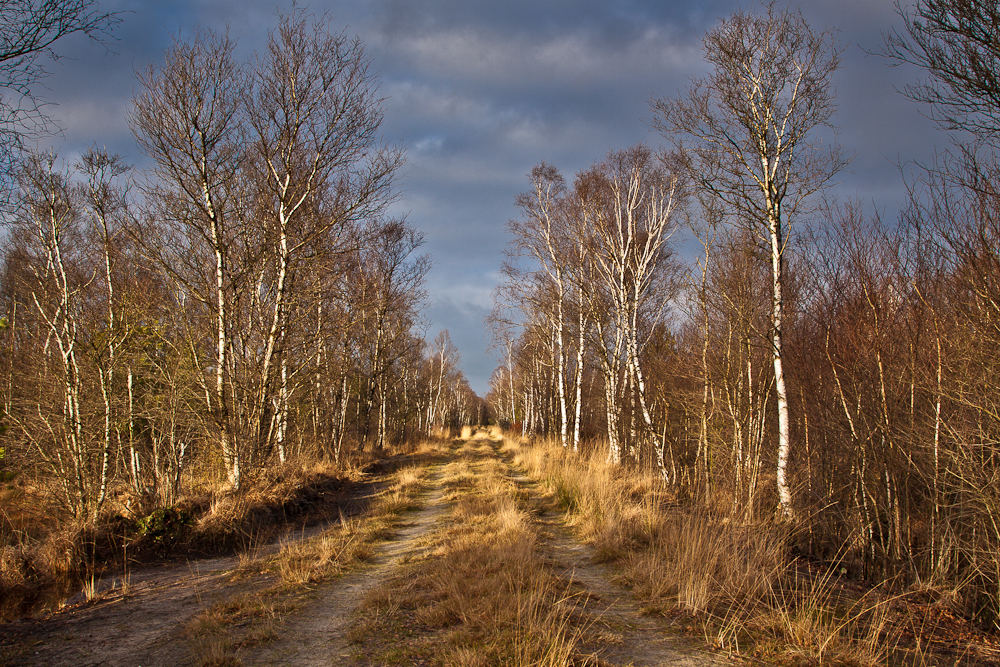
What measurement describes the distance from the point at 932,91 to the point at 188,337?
36.6 feet

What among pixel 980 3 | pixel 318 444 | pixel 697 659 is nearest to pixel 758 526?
pixel 697 659

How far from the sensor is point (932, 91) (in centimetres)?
563

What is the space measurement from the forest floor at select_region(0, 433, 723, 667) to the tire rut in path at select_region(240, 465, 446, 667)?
2cm

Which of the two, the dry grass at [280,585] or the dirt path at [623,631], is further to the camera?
the dry grass at [280,585]

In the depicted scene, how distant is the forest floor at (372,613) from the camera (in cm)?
368

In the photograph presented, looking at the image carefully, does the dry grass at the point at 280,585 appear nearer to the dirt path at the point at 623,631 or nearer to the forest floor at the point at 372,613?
the forest floor at the point at 372,613

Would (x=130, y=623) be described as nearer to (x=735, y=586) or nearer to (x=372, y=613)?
(x=372, y=613)

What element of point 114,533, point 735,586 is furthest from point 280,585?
point 735,586

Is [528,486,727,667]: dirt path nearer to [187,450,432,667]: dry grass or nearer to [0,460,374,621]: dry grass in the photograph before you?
[187,450,432,667]: dry grass

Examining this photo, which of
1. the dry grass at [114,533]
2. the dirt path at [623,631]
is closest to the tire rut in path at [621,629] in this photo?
the dirt path at [623,631]

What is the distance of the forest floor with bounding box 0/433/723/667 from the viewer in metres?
3.68

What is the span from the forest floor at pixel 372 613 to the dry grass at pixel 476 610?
16 mm

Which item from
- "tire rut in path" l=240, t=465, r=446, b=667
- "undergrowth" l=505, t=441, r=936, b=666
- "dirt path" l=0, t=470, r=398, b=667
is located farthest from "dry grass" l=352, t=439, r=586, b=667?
"dirt path" l=0, t=470, r=398, b=667

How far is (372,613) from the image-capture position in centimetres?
451
